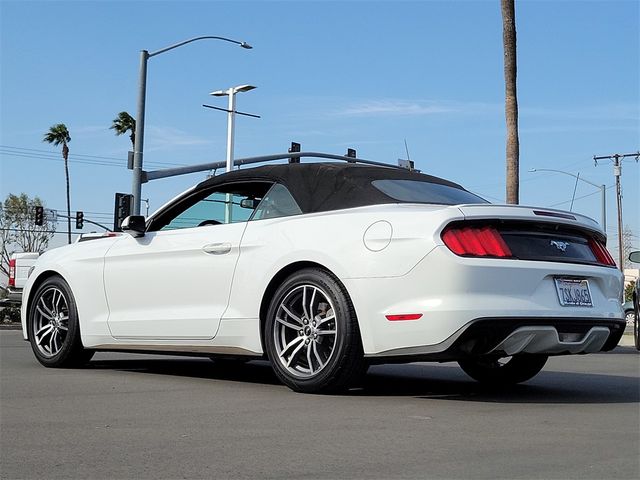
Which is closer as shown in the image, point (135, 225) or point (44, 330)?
point (135, 225)

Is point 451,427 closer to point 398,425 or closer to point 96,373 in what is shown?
point 398,425

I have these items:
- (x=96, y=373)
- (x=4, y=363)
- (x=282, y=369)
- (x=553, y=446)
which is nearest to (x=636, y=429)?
(x=553, y=446)

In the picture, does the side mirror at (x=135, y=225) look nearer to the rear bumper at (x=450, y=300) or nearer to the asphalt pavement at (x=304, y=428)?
the asphalt pavement at (x=304, y=428)

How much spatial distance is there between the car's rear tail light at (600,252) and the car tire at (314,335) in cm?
181

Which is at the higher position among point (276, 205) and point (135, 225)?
point (276, 205)

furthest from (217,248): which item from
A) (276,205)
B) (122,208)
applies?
(122,208)

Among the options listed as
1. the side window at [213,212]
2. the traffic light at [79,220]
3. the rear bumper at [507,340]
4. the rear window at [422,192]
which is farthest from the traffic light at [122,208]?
the traffic light at [79,220]

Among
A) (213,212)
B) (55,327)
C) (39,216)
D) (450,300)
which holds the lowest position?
(39,216)

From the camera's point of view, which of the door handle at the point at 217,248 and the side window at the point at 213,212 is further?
the side window at the point at 213,212

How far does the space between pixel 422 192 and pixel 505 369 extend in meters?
1.67

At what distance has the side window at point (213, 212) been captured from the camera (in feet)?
23.2

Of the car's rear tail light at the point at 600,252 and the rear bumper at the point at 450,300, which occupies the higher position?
the car's rear tail light at the point at 600,252

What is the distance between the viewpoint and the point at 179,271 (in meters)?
7.09

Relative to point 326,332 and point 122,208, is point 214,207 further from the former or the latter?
point 122,208
